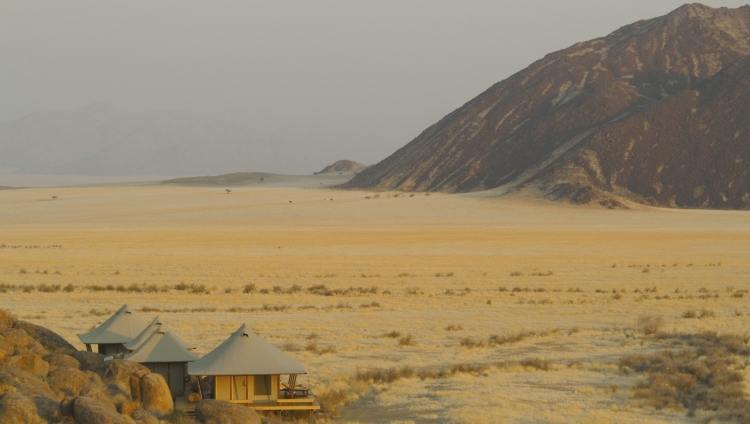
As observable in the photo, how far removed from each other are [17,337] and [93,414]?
14.0 ft

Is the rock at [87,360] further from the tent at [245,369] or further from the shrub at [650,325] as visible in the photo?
the shrub at [650,325]

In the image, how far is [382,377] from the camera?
17.8 meters

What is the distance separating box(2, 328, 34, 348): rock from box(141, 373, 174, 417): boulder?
2.65m

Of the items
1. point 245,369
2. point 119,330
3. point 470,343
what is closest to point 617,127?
point 470,343

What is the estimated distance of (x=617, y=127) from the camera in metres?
94.2

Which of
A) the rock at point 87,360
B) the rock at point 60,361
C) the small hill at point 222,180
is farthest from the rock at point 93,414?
the small hill at point 222,180

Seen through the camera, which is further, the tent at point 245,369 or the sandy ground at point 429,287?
the sandy ground at point 429,287

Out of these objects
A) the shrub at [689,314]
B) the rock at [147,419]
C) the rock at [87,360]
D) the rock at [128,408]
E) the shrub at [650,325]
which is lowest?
the shrub at [689,314]

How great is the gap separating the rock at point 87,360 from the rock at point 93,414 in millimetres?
3428

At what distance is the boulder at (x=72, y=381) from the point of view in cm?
1273

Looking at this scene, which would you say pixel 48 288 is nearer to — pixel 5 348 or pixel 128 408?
pixel 5 348

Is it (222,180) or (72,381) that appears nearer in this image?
(72,381)

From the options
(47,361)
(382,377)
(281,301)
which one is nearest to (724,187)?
(281,301)

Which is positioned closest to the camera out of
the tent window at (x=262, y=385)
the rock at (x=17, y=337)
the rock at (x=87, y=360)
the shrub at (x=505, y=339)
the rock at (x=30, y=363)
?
the rock at (x=30, y=363)
